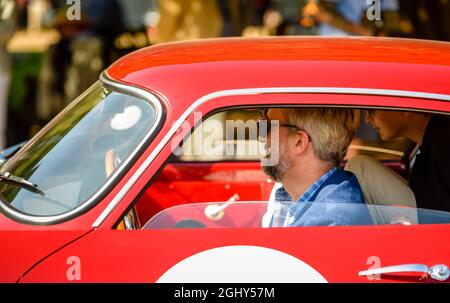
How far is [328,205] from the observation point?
3.09 metres

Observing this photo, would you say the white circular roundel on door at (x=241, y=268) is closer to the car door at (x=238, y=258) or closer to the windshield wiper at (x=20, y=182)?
the car door at (x=238, y=258)

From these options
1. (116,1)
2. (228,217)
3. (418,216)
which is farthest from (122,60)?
(116,1)

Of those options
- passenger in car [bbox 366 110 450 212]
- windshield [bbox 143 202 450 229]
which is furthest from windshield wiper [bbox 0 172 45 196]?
passenger in car [bbox 366 110 450 212]

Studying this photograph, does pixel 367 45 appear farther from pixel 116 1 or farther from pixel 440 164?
pixel 116 1

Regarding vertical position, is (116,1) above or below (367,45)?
above

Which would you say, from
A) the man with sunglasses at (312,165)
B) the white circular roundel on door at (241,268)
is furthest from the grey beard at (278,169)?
the white circular roundel on door at (241,268)

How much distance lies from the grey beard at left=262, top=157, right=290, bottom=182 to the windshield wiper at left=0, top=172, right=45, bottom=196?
80 centimetres

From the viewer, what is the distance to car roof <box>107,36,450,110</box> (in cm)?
299

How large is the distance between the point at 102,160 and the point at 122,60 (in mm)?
600

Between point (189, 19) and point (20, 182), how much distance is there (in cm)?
577

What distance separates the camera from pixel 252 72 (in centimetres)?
304

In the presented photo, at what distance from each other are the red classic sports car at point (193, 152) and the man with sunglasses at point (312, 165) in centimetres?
8

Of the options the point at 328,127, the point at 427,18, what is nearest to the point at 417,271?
the point at 328,127

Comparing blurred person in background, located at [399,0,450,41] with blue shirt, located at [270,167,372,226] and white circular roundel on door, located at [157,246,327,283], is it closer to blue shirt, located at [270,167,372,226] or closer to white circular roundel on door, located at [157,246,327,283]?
blue shirt, located at [270,167,372,226]
